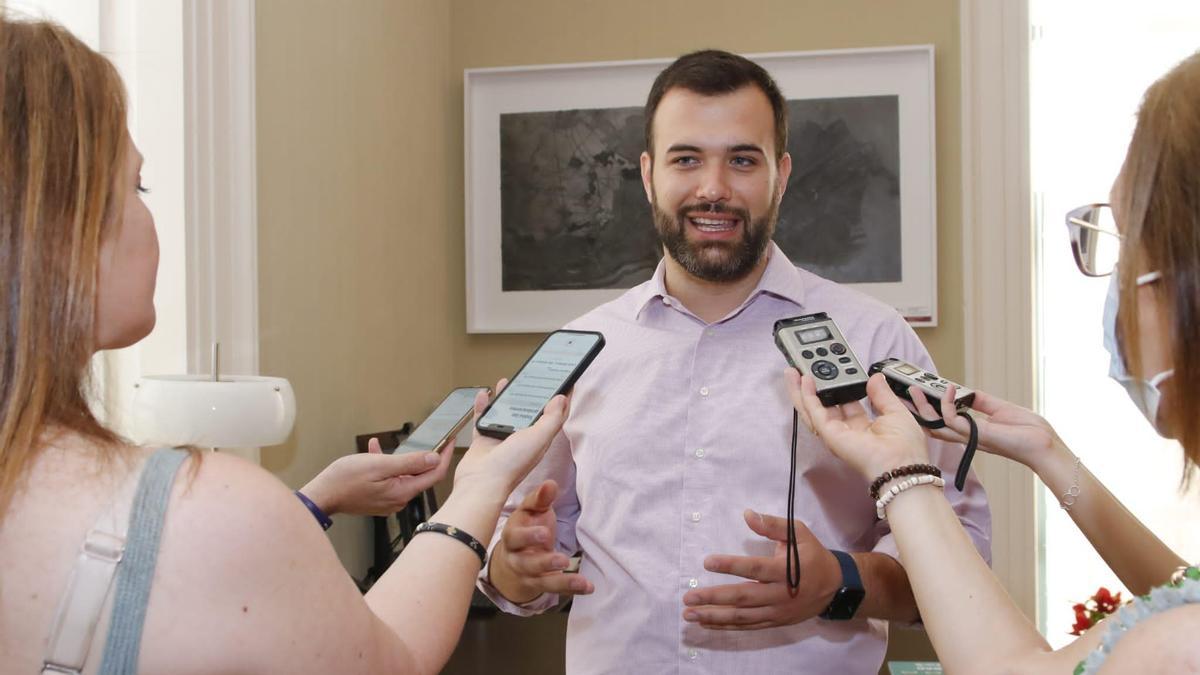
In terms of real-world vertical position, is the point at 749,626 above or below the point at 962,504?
below

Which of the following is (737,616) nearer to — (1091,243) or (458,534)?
(458,534)

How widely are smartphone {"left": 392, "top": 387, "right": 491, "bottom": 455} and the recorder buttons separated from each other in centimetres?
45

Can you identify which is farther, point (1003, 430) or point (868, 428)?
point (1003, 430)

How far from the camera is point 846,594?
136 cm

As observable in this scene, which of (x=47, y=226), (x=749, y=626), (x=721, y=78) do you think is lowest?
(x=749, y=626)

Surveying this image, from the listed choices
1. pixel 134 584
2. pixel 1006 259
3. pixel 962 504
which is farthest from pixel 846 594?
pixel 1006 259

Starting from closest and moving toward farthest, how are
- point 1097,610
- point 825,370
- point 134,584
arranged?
point 134,584
point 825,370
point 1097,610

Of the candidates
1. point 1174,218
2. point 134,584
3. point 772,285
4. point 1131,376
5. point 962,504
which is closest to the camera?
point 134,584

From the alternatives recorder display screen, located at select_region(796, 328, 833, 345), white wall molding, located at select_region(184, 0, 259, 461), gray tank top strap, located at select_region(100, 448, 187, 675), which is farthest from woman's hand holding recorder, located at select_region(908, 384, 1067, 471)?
white wall molding, located at select_region(184, 0, 259, 461)

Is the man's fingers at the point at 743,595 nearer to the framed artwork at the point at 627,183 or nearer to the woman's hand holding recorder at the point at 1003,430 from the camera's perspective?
the woman's hand holding recorder at the point at 1003,430

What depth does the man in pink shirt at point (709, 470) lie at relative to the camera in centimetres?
143

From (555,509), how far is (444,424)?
38 centimetres

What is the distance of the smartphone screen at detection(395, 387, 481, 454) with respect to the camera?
1344 millimetres

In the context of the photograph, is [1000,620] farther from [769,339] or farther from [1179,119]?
[769,339]
